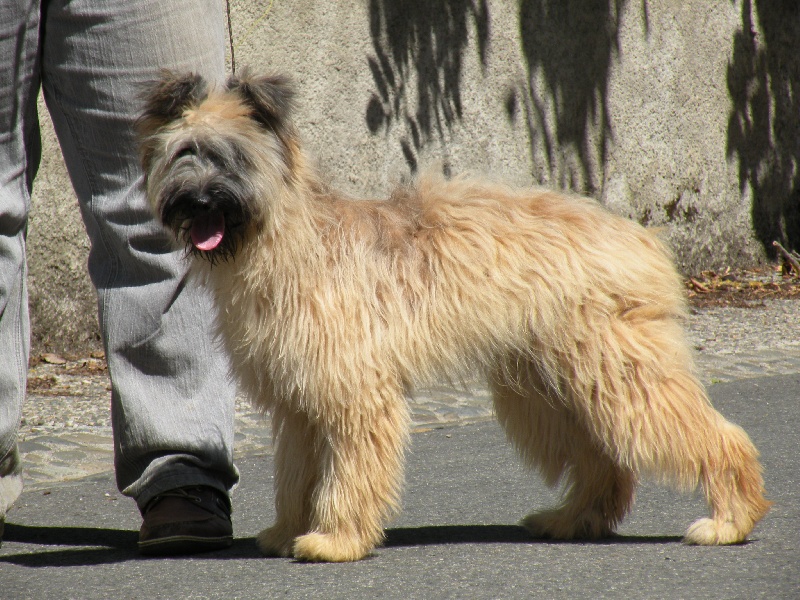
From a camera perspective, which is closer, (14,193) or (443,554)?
(443,554)

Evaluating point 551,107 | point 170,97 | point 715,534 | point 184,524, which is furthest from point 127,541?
point 551,107

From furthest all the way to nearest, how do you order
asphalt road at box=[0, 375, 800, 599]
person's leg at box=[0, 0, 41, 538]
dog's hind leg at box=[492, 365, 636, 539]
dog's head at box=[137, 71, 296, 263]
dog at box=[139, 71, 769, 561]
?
dog's hind leg at box=[492, 365, 636, 539] → person's leg at box=[0, 0, 41, 538] → dog at box=[139, 71, 769, 561] → dog's head at box=[137, 71, 296, 263] → asphalt road at box=[0, 375, 800, 599]

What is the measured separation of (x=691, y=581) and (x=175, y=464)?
1.85 meters

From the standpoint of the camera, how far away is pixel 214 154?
338cm

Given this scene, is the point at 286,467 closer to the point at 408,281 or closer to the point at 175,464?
the point at 175,464

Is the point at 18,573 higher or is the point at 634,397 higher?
the point at 634,397

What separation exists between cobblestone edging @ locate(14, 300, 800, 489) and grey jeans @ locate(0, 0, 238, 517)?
36.5 inches

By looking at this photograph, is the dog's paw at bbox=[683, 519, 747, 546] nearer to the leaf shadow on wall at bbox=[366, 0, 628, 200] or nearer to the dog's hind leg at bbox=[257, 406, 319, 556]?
the dog's hind leg at bbox=[257, 406, 319, 556]

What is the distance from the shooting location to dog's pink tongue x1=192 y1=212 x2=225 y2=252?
3.40 meters

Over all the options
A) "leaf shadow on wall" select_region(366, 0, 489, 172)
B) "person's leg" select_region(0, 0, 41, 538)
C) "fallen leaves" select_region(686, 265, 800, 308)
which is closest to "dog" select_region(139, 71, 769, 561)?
"person's leg" select_region(0, 0, 41, 538)

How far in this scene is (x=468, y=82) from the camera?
9.26 m

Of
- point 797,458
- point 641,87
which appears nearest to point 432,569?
point 797,458

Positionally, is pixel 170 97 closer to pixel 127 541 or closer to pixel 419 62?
pixel 127 541

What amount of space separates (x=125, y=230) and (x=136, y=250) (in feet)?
0.28
